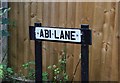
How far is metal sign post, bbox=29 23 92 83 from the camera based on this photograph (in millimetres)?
3221

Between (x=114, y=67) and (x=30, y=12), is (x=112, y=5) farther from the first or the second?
(x=30, y=12)

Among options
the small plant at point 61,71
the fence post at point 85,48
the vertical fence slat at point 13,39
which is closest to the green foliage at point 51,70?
the small plant at point 61,71

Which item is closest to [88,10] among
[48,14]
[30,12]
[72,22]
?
[72,22]

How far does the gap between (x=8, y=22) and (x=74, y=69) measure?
4.18ft

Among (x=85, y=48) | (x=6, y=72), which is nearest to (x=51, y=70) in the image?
(x=6, y=72)

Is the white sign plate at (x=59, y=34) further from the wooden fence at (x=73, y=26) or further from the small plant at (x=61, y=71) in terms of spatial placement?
the small plant at (x=61, y=71)

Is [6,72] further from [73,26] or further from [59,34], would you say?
[59,34]

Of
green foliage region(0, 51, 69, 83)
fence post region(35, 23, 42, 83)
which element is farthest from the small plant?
fence post region(35, 23, 42, 83)

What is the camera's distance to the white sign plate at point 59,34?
328cm

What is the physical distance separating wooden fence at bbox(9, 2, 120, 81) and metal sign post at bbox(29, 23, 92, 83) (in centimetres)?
144

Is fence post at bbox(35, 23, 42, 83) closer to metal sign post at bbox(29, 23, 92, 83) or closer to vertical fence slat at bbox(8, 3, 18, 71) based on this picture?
metal sign post at bbox(29, 23, 92, 83)

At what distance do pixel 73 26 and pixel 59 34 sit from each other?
155 centimetres

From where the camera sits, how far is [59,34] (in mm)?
3371

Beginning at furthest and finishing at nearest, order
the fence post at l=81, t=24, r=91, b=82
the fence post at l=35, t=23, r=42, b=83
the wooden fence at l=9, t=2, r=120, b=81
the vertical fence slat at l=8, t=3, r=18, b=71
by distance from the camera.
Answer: the vertical fence slat at l=8, t=3, r=18, b=71
the wooden fence at l=9, t=2, r=120, b=81
the fence post at l=35, t=23, r=42, b=83
the fence post at l=81, t=24, r=91, b=82
